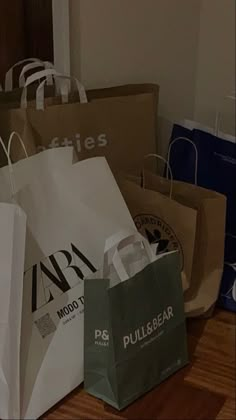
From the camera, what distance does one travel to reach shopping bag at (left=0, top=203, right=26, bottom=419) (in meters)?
1.19

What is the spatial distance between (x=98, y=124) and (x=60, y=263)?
358 mm

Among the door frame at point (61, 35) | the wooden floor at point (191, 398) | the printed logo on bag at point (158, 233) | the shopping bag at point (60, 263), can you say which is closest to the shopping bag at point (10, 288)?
the shopping bag at point (60, 263)

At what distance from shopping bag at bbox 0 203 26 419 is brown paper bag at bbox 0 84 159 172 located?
20 cm

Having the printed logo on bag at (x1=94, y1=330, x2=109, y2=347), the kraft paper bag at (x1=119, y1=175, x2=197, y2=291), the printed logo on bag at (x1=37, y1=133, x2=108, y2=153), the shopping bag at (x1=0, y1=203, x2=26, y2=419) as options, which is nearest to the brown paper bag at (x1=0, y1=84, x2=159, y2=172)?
the printed logo on bag at (x1=37, y1=133, x2=108, y2=153)

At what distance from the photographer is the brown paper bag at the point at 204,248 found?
1.47m

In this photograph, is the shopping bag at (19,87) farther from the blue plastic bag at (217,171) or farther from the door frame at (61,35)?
A: the blue plastic bag at (217,171)

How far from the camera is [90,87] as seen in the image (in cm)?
163

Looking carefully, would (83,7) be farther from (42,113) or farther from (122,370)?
(122,370)

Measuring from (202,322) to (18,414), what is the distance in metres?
0.52

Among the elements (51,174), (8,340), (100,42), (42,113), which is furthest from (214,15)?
(8,340)

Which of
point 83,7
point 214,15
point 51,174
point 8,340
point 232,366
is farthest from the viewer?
point 214,15

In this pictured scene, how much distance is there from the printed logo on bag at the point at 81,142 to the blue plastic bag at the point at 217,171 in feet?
0.79

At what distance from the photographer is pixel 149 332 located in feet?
4.26

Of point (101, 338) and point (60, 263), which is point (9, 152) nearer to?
point (60, 263)
